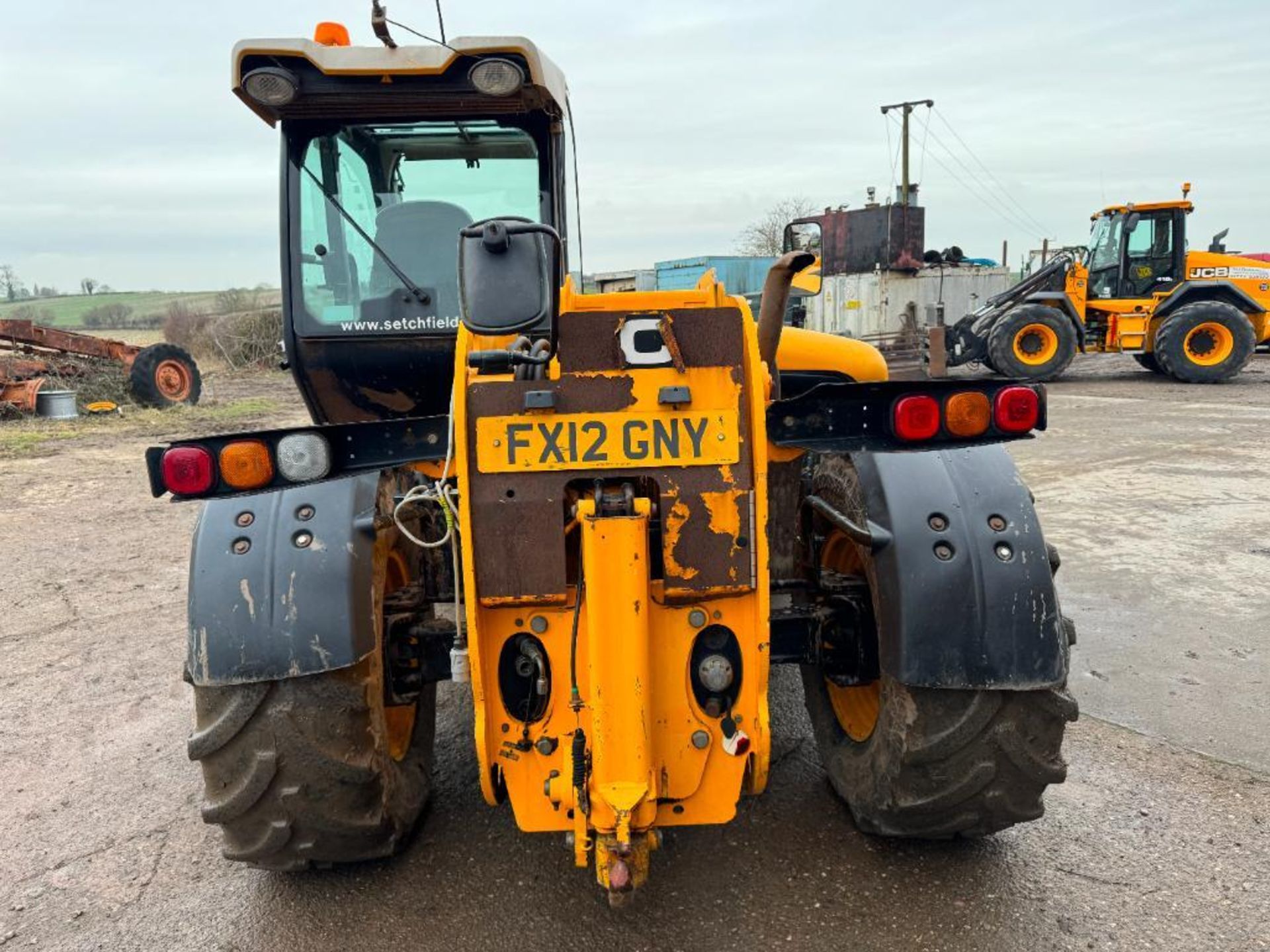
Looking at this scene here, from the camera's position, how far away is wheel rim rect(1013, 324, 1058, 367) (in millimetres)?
15359

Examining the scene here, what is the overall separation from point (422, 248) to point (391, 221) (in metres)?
0.18

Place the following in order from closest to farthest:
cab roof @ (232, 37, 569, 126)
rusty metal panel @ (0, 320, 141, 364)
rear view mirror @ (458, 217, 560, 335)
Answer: rear view mirror @ (458, 217, 560, 335) → cab roof @ (232, 37, 569, 126) → rusty metal panel @ (0, 320, 141, 364)

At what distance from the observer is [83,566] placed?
614cm

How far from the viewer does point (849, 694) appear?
9.44ft

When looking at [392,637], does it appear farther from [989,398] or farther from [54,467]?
[54,467]

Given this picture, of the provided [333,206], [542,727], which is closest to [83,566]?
[333,206]

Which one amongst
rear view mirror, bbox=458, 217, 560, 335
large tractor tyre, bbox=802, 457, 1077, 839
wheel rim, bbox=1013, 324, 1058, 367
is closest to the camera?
rear view mirror, bbox=458, 217, 560, 335

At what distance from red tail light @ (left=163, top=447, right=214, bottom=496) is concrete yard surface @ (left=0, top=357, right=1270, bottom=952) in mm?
1173

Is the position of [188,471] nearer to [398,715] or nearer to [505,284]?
[505,284]

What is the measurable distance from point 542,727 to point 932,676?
3.05 ft

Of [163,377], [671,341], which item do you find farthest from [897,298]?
[671,341]

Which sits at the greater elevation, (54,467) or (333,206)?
(333,206)

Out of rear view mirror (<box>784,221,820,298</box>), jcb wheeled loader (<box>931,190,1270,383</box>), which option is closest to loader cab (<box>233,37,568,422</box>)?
rear view mirror (<box>784,221,820,298</box>)

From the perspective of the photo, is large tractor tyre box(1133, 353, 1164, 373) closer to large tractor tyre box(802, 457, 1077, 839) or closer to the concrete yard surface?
the concrete yard surface
